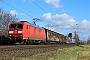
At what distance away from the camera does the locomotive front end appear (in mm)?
31834

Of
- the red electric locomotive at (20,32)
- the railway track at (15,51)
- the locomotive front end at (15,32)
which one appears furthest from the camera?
the red electric locomotive at (20,32)

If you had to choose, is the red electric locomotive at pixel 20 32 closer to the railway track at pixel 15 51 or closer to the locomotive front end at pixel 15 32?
the locomotive front end at pixel 15 32

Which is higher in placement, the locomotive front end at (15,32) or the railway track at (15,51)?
the locomotive front end at (15,32)

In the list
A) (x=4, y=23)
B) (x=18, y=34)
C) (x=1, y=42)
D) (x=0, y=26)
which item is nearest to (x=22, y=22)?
(x=18, y=34)

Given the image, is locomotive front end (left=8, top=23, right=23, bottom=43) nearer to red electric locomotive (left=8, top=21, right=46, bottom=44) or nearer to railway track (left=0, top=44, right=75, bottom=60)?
red electric locomotive (left=8, top=21, right=46, bottom=44)

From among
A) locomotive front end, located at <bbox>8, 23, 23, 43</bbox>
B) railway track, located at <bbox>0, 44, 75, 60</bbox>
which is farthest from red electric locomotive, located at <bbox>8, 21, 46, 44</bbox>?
railway track, located at <bbox>0, 44, 75, 60</bbox>

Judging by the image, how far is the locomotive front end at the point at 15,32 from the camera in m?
31.8

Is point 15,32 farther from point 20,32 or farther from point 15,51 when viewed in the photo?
point 15,51

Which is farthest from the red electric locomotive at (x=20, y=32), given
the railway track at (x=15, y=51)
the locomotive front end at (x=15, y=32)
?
the railway track at (x=15, y=51)

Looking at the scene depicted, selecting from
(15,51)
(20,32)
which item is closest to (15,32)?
(20,32)

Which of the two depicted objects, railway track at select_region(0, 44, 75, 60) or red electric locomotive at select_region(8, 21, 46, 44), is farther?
red electric locomotive at select_region(8, 21, 46, 44)

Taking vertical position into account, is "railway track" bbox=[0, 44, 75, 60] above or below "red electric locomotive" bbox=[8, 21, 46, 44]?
below

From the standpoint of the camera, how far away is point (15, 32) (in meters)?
32.2

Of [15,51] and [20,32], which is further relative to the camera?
[20,32]
